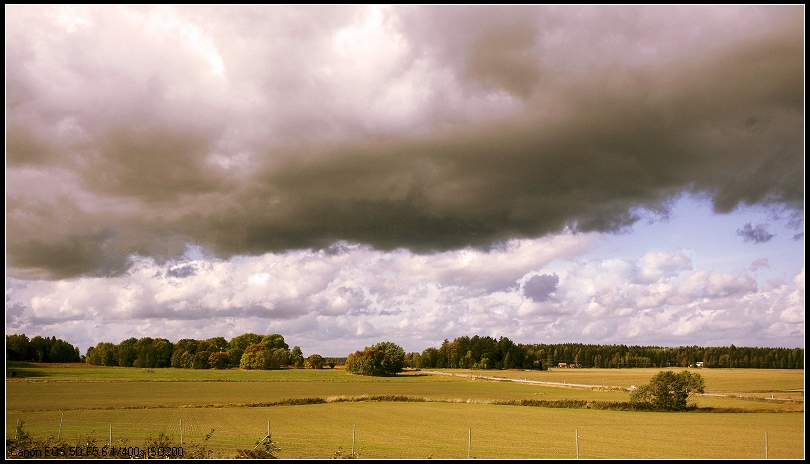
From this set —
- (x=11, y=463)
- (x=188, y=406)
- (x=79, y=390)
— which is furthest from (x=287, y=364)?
(x=11, y=463)

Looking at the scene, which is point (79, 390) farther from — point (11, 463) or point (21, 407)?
point (11, 463)

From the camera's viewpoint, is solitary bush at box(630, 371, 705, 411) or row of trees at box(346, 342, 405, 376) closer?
solitary bush at box(630, 371, 705, 411)

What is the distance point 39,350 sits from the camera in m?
157

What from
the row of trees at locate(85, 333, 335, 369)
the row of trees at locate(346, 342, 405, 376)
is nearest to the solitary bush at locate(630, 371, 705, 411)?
the row of trees at locate(346, 342, 405, 376)

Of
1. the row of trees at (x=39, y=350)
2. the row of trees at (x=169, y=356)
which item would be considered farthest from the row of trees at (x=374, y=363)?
the row of trees at (x=39, y=350)

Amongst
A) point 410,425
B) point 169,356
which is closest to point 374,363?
point 169,356

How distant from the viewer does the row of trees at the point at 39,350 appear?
14662 cm

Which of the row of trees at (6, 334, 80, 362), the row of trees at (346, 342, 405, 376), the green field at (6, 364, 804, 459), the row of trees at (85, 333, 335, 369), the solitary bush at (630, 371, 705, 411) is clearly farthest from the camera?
the row of trees at (85, 333, 335, 369)

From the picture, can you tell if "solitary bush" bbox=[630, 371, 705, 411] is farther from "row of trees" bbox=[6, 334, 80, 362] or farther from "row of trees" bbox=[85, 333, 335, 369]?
"row of trees" bbox=[6, 334, 80, 362]

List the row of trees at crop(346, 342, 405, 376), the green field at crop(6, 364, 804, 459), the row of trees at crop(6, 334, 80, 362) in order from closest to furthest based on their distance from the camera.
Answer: the green field at crop(6, 364, 804, 459) < the row of trees at crop(6, 334, 80, 362) < the row of trees at crop(346, 342, 405, 376)

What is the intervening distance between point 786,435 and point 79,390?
316 ft

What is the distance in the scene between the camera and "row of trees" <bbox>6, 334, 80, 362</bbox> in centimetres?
14662

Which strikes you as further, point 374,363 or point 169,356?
point 169,356

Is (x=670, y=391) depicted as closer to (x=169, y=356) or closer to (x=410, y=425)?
(x=410, y=425)
